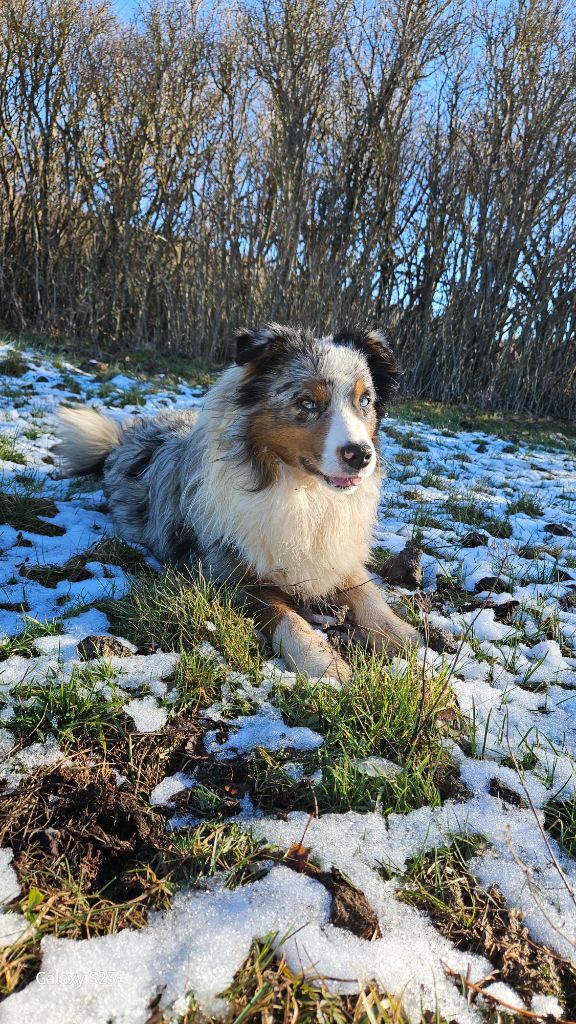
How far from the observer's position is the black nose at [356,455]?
2686 millimetres

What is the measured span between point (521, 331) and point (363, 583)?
12.3m

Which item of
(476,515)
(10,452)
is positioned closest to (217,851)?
(476,515)

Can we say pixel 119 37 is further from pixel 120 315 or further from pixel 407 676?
pixel 407 676

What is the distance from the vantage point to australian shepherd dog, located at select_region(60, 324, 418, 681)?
9.34ft

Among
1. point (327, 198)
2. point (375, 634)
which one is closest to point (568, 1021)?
point (375, 634)

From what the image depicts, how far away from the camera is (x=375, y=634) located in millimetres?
2789

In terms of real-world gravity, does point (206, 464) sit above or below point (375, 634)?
above

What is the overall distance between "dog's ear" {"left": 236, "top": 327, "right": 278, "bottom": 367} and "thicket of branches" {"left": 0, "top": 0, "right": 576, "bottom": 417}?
10.1 m

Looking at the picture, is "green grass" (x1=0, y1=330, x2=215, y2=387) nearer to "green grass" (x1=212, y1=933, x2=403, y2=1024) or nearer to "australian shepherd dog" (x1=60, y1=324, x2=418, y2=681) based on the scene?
"australian shepherd dog" (x1=60, y1=324, x2=418, y2=681)

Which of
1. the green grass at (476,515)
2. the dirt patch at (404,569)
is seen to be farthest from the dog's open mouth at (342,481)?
the green grass at (476,515)

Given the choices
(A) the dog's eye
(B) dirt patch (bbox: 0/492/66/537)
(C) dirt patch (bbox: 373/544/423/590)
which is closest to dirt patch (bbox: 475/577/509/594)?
→ (C) dirt patch (bbox: 373/544/423/590)

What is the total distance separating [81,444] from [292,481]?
2.79 metres

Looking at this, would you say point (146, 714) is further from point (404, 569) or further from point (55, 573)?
point (404, 569)

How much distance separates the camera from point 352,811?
1.69 metres
